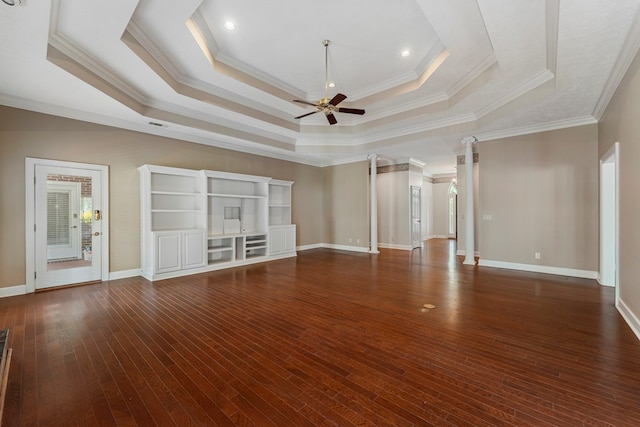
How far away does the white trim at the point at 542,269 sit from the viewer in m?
5.14

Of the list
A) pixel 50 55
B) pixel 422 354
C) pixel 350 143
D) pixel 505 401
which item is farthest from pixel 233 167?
pixel 505 401


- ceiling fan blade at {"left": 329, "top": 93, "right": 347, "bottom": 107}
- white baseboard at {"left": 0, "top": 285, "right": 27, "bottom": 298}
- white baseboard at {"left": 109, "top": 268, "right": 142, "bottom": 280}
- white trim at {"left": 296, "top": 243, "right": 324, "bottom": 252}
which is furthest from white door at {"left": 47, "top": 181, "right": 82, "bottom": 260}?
white trim at {"left": 296, "top": 243, "right": 324, "bottom": 252}

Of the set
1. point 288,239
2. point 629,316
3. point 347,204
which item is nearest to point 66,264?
point 288,239

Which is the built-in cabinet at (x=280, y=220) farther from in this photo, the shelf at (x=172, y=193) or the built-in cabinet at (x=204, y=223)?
the shelf at (x=172, y=193)

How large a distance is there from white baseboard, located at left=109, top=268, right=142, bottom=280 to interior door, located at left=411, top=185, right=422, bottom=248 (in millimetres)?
7573

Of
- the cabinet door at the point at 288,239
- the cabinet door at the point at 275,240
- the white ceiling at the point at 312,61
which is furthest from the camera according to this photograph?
the cabinet door at the point at 288,239

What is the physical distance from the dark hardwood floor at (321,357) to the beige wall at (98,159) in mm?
896

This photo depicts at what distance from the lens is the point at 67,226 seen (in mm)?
4688

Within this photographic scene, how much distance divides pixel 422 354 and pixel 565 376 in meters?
1.06

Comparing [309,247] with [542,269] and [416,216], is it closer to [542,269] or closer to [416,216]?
[416,216]

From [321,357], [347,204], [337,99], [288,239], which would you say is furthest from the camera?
[347,204]

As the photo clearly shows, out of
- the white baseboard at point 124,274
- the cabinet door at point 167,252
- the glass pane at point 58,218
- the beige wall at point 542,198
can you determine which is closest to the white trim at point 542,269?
the beige wall at point 542,198

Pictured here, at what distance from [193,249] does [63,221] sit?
2.11m

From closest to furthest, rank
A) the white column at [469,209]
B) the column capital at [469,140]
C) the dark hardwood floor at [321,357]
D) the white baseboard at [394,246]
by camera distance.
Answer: the dark hardwood floor at [321,357] < the column capital at [469,140] < the white column at [469,209] < the white baseboard at [394,246]
